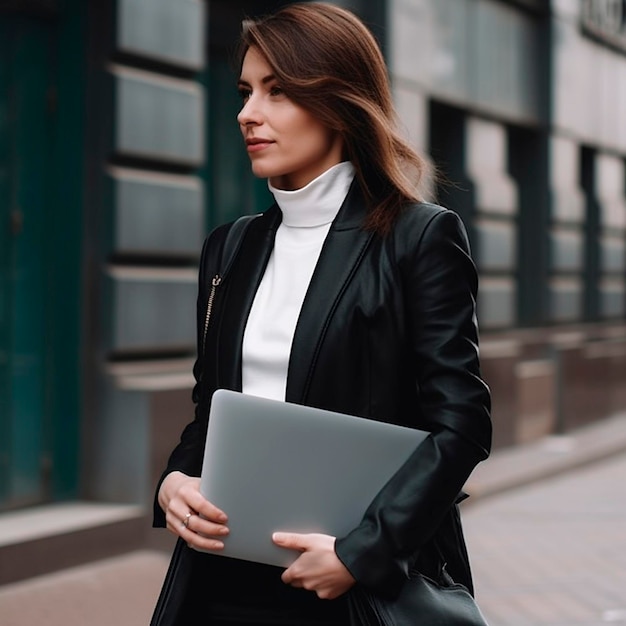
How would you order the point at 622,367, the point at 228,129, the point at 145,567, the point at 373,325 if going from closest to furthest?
the point at 373,325 < the point at 145,567 < the point at 228,129 < the point at 622,367

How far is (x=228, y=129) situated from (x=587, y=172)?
7.81 meters

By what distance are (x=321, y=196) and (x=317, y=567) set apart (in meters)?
0.60

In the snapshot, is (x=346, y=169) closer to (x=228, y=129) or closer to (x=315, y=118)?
(x=315, y=118)

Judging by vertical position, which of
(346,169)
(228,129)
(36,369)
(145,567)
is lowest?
(145,567)

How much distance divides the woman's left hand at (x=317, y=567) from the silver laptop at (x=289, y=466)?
3cm

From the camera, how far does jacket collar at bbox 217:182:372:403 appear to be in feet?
7.02

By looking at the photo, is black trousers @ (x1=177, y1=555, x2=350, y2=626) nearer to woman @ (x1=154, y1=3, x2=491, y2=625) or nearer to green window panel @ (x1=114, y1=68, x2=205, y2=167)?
woman @ (x1=154, y1=3, x2=491, y2=625)

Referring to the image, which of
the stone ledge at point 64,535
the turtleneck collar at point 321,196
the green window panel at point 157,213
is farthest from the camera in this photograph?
the green window panel at point 157,213

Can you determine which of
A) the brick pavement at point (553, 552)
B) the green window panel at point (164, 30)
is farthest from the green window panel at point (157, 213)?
the brick pavement at point (553, 552)

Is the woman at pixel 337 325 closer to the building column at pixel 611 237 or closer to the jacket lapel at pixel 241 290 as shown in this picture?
the jacket lapel at pixel 241 290

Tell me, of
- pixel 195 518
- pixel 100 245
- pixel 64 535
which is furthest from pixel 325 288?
pixel 100 245

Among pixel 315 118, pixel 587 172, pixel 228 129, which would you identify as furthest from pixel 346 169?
pixel 587 172

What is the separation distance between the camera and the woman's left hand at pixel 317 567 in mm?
2035

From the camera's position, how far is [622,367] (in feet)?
49.4
